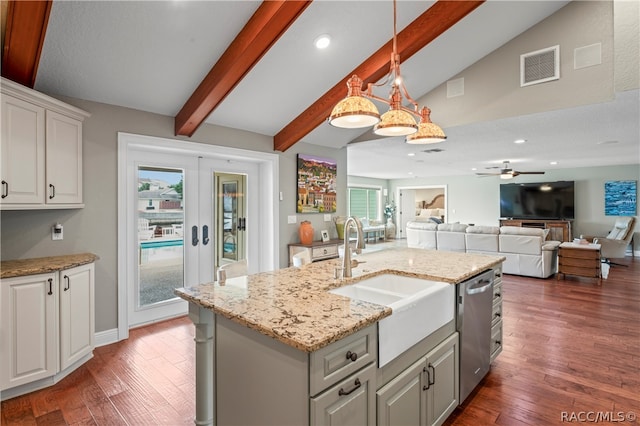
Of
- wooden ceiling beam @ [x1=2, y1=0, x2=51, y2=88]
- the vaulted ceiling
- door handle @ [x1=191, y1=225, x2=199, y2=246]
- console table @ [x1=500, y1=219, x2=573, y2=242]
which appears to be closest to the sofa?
the vaulted ceiling

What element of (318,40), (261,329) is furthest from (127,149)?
(261,329)

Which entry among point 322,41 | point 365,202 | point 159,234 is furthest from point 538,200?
point 159,234

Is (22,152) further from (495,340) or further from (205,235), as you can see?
(495,340)

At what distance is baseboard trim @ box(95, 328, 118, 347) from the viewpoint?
3098mm

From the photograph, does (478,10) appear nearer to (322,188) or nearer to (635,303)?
(322,188)

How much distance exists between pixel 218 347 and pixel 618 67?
4.07 m

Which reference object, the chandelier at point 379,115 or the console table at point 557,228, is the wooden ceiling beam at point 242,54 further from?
the console table at point 557,228

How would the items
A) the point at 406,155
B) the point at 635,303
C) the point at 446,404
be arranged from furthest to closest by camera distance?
1. the point at 406,155
2. the point at 635,303
3. the point at 446,404

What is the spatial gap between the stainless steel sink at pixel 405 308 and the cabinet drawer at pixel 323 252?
227 centimetres

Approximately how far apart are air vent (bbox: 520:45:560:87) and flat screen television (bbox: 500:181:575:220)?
735 centimetres

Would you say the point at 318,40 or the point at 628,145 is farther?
the point at 628,145

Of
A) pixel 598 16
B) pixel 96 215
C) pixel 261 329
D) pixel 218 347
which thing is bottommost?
pixel 218 347

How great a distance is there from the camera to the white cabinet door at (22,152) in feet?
7.45

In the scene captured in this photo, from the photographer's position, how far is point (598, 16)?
3111mm
